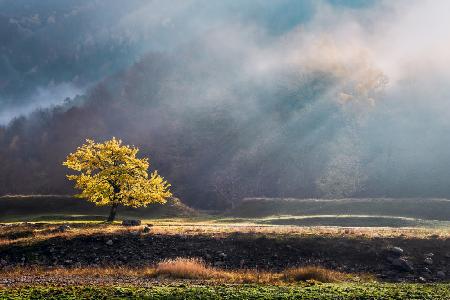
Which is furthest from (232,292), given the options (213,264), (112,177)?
(112,177)

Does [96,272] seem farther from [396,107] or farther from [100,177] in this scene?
[396,107]

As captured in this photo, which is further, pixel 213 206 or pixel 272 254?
pixel 213 206

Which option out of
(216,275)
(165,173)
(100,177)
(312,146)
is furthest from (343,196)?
(216,275)

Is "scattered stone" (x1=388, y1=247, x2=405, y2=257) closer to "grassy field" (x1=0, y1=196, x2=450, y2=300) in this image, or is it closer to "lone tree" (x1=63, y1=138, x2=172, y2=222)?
"grassy field" (x1=0, y1=196, x2=450, y2=300)

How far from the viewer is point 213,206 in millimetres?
155875

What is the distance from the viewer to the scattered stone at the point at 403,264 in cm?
3067

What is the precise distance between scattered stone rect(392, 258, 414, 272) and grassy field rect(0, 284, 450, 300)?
7.15 meters

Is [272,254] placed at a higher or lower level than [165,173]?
lower

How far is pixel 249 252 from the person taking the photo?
3519 centimetres

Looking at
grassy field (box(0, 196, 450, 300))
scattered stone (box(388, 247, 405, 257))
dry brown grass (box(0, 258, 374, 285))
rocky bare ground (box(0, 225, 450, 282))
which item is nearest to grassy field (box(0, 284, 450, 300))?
grassy field (box(0, 196, 450, 300))

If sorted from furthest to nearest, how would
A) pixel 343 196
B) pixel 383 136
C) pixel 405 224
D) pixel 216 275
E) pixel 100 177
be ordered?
1. pixel 383 136
2. pixel 343 196
3. pixel 405 224
4. pixel 100 177
5. pixel 216 275

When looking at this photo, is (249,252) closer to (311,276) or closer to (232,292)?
(311,276)

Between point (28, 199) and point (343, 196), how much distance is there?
317 feet

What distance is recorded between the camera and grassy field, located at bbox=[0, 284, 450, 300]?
19875 millimetres
